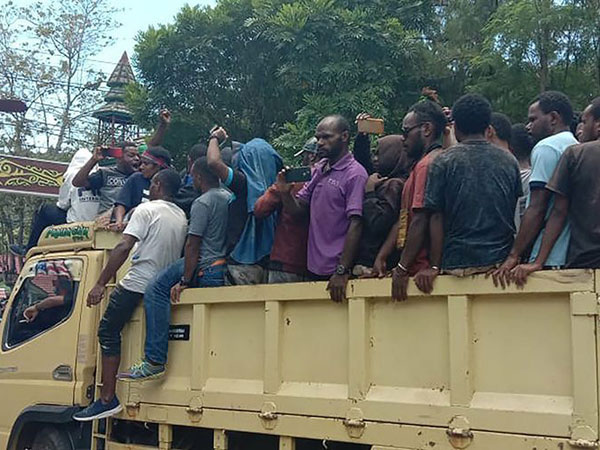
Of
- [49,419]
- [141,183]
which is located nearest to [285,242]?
[141,183]

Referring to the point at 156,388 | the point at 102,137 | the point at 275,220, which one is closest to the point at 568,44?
the point at 275,220

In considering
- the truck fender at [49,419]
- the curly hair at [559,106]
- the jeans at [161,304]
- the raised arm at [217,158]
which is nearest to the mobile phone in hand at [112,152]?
the raised arm at [217,158]

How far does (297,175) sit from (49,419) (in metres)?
2.44

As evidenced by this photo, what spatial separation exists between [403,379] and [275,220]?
1.44 m

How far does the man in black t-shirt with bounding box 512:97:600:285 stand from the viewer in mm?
3068

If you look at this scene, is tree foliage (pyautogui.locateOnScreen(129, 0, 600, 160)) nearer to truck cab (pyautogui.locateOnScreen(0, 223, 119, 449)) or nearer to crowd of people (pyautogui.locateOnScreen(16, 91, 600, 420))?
truck cab (pyautogui.locateOnScreen(0, 223, 119, 449))

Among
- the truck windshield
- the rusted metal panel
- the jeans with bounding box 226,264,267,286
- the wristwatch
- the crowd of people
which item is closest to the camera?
the rusted metal panel

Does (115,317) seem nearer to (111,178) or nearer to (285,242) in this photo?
(285,242)

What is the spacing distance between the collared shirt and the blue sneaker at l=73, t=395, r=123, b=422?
165cm

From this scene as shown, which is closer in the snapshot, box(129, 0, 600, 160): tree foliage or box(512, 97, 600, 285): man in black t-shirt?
box(512, 97, 600, 285): man in black t-shirt

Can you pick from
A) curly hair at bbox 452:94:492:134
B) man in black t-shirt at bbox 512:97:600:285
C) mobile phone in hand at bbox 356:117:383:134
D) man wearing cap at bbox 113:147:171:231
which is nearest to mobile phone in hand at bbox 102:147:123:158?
man wearing cap at bbox 113:147:171:231

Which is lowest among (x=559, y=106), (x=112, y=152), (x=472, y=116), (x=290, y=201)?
(x=290, y=201)

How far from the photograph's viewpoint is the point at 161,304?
176 inches

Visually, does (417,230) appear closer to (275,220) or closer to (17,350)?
(275,220)
